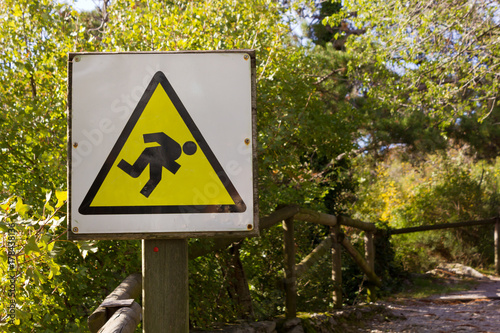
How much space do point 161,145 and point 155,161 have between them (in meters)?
0.06

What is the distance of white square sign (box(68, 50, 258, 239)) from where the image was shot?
1.76 metres

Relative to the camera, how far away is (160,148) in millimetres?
1782

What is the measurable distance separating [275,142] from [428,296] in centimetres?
551

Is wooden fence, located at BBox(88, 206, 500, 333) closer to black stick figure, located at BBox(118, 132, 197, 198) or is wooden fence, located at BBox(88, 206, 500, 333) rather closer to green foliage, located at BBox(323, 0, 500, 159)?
black stick figure, located at BBox(118, 132, 197, 198)

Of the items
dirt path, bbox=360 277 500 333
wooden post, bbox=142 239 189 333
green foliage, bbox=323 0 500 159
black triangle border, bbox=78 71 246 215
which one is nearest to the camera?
black triangle border, bbox=78 71 246 215

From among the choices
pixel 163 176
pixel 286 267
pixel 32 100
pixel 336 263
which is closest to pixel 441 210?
pixel 336 263

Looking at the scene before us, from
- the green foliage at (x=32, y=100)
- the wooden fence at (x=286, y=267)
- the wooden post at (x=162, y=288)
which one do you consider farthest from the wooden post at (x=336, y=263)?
the wooden post at (x=162, y=288)

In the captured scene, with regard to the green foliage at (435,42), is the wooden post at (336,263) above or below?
below

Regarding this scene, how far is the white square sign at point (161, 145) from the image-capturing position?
5.77 feet

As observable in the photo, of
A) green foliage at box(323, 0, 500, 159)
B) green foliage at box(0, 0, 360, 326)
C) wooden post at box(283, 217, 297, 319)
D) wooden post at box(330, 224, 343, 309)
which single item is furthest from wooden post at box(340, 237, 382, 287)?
green foliage at box(323, 0, 500, 159)

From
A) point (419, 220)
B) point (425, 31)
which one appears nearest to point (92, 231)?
point (425, 31)

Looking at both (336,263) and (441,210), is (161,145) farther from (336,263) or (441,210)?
(441,210)

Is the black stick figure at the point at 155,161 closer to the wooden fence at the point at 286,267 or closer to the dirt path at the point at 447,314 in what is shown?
the wooden fence at the point at 286,267

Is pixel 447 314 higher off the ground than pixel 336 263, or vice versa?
pixel 336 263
